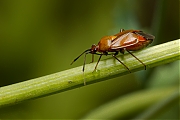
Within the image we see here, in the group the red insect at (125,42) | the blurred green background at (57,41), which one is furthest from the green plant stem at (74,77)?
the blurred green background at (57,41)

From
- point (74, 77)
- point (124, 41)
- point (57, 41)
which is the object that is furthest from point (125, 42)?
point (57, 41)

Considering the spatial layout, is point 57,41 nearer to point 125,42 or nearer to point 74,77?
point 125,42

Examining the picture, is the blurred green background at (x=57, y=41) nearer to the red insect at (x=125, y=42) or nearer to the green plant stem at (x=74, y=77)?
the red insect at (x=125, y=42)

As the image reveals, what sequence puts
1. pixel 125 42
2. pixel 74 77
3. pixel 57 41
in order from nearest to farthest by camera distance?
pixel 74 77
pixel 125 42
pixel 57 41

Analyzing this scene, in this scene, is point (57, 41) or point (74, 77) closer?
point (74, 77)

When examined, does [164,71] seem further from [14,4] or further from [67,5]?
[14,4]

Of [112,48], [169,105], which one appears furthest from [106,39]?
[169,105]
